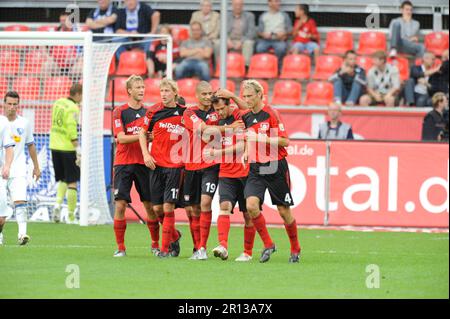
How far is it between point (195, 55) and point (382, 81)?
150 inches

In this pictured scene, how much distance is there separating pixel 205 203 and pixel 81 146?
218 inches

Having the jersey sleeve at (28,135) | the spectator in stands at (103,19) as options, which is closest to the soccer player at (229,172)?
the jersey sleeve at (28,135)

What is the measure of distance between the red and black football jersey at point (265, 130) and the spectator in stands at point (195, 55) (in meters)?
10.4

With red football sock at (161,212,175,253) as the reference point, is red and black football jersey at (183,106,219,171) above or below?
above

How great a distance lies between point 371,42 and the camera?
23797 mm

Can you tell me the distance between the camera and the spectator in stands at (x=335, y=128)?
1897cm

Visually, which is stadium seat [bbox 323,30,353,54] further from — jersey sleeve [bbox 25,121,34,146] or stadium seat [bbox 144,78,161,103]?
jersey sleeve [bbox 25,121,34,146]

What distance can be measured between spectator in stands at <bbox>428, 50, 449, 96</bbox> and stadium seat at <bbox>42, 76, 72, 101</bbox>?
7132 millimetres

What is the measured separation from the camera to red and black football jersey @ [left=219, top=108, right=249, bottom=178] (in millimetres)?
12484

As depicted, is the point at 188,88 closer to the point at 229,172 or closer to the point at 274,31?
the point at 274,31

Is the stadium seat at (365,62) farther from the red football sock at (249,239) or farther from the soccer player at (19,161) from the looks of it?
the red football sock at (249,239)

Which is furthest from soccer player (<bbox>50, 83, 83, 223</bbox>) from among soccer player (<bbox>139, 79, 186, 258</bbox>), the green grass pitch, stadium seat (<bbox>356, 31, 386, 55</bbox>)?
stadium seat (<bbox>356, 31, 386, 55</bbox>)

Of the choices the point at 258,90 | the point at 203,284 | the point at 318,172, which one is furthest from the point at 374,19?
the point at 203,284
